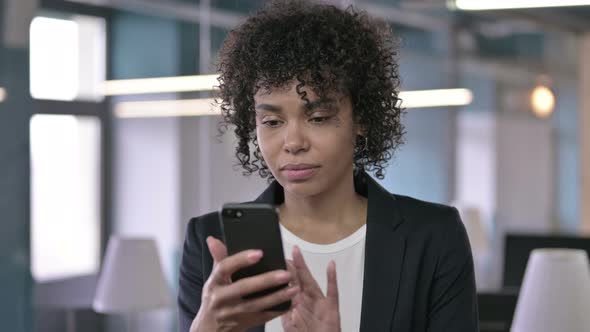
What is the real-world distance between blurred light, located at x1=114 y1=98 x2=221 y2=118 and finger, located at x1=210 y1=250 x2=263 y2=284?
391 centimetres

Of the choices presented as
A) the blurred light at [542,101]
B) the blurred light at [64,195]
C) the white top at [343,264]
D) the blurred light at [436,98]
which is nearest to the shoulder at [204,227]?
the white top at [343,264]

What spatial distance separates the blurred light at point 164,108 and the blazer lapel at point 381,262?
3592 mm

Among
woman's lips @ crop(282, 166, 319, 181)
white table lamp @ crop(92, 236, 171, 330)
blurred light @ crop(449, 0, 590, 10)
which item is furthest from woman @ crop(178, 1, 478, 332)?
blurred light @ crop(449, 0, 590, 10)

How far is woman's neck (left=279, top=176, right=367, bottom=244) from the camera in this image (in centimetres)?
187

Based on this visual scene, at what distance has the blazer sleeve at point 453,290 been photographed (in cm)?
175

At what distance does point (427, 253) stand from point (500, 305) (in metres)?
2.77

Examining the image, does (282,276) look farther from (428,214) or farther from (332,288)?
(428,214)

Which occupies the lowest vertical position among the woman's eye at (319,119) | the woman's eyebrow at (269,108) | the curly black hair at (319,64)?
the woman's eye at (319,119)

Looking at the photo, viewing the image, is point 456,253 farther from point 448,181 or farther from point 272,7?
point 448,181

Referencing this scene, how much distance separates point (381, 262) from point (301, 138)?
27 centimetres

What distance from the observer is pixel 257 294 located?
1.52 metres

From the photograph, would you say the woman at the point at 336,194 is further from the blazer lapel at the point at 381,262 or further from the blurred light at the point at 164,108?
the blurred light at the point at 164,108

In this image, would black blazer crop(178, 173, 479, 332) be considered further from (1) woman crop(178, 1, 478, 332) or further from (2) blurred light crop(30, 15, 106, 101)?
(2) blurred light crop(30, 15, 106, 101)

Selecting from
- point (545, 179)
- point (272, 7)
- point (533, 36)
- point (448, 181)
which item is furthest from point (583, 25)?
point (272, 7)
